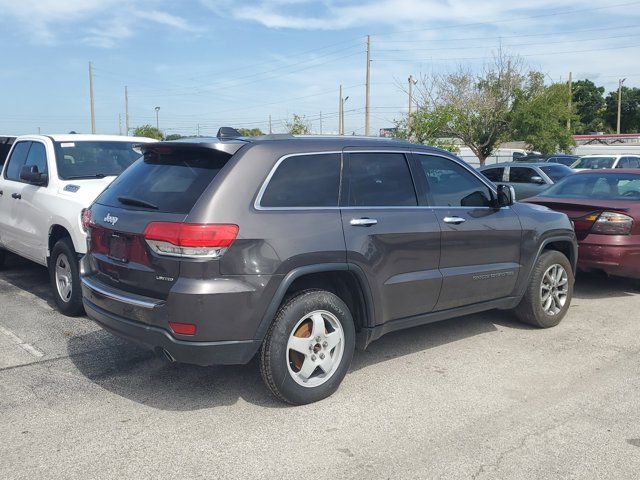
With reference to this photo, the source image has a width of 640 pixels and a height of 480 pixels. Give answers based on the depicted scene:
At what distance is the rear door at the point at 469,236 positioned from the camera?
16.7ft

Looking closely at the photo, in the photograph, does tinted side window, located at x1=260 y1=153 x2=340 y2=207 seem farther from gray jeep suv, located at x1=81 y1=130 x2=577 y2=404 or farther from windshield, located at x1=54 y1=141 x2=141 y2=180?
windshield, located at x1=54 y1=141 x2=141 y2=180

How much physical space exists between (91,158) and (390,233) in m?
4.28

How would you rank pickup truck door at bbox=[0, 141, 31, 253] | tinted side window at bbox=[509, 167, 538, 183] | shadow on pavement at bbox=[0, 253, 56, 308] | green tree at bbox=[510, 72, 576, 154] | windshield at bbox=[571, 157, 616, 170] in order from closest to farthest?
pickup truck door at bbox=[0, 141, 31, 253] → shadow on pavement at bbox=[0, 253, 56, 308] → tinted side window at bbox=[509, 167, 538, 183] → windshield at bbox=[571, 157, 616, 170] → green tree at bbox=[510, 72, 576, 154]

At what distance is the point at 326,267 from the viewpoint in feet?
13.7

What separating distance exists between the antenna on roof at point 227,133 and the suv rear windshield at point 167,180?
0.32 metres

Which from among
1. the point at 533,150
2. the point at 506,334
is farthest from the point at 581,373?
the point at 533,150

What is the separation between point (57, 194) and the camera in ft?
21.5

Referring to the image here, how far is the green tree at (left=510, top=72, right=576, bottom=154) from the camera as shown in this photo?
28.5m

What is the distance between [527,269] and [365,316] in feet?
6.85

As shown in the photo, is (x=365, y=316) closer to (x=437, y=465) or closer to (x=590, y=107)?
(x=437, y=465)

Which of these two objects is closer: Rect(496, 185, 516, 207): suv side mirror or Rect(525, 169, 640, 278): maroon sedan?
Rect(496, 185, 516, 207): suv side mirror

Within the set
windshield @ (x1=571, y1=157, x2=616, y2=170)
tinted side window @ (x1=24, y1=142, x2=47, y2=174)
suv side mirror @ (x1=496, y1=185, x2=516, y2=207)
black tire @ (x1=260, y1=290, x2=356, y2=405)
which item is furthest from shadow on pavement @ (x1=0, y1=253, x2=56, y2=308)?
windshield @ (x1=571, y1=157, x2=616, y2=170)

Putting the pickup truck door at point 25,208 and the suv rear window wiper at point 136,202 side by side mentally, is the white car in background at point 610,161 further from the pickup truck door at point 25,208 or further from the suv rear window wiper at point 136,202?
the suv rear window wiper at point 136,202

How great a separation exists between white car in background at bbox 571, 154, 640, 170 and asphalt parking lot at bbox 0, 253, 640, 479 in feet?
51.6
